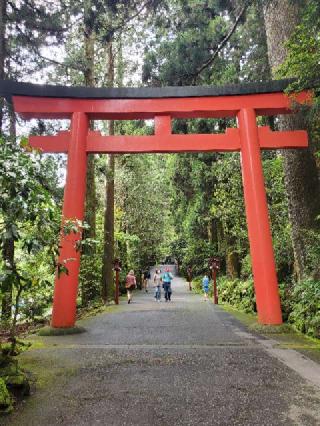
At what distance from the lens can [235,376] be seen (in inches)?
163

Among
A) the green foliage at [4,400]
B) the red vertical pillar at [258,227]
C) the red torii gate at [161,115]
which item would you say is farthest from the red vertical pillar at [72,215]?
the green foliage at [4,400]

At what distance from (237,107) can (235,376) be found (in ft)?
18.6

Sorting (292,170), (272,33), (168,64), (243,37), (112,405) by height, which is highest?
(243,37)

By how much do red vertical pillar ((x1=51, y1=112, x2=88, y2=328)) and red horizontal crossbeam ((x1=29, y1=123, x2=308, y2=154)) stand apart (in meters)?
0.24

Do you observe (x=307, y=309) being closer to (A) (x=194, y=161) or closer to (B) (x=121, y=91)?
(B) (x=121, y=91)

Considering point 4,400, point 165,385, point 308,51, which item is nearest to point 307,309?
point 165,385

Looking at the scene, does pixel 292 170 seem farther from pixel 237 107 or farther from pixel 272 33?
pixel 272 33

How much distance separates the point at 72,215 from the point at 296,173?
198 inches

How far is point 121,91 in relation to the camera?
25.8 ft

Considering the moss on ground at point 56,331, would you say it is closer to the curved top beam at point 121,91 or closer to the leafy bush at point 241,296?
the curved top beam at point 121,91

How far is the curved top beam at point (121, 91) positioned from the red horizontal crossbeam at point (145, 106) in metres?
0.11

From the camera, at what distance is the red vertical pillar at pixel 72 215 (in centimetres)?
712

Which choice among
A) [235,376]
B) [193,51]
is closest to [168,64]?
[193,51]

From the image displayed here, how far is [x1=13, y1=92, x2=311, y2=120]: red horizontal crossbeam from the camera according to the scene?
25.8ft
